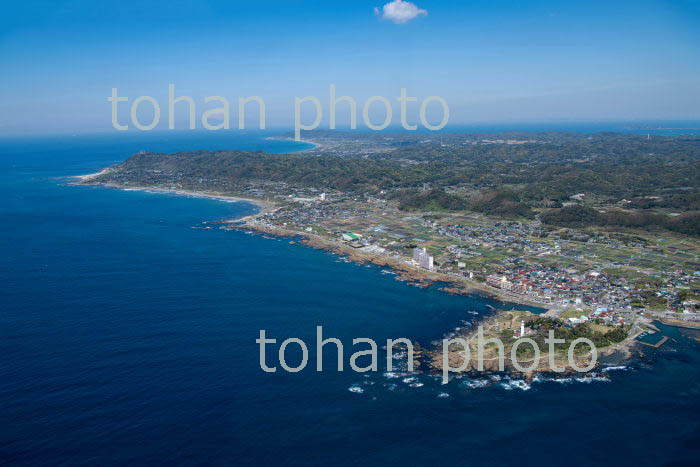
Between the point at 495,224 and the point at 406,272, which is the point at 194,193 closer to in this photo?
the point at 495,224

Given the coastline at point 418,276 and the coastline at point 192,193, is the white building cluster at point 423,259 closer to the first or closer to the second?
the coastline at point 418,276

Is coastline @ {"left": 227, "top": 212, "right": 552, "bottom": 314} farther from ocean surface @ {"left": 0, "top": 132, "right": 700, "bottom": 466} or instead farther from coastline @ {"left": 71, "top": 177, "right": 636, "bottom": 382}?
ocean surface @ {"left": 0, "top": 132, "right": 700, "bottom": 466}

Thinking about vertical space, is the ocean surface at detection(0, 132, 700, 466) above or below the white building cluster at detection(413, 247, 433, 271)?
below

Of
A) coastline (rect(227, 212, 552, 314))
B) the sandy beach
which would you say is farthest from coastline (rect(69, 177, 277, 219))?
coastline (rect(227, 212, 552, 314))

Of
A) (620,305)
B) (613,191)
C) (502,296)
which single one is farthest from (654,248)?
(613,191)

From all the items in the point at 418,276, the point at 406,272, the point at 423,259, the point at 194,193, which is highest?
the point at 194,193

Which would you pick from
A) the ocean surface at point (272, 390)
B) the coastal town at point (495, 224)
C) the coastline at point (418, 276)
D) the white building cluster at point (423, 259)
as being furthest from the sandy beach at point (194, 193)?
the ocean surface at point (272, 390)

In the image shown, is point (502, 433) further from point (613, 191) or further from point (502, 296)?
point (613, 191)

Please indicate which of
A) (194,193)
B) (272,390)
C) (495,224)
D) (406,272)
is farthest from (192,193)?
(272,390)
